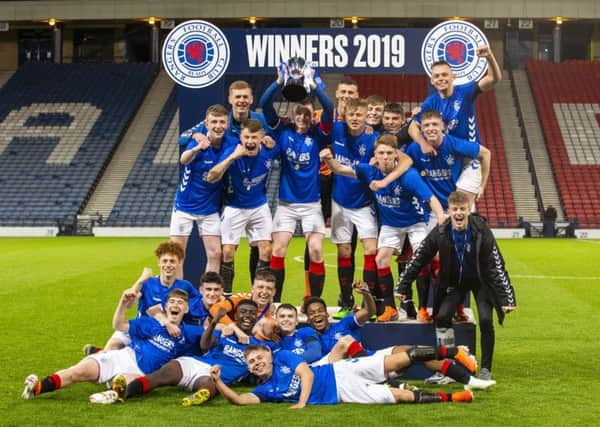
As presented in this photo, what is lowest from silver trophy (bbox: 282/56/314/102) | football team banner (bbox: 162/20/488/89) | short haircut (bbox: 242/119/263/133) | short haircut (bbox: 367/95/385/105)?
short haircut (bbox: 242/119/263/133)

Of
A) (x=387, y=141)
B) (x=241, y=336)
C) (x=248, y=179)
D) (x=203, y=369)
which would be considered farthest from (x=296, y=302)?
(x=203, y=369)

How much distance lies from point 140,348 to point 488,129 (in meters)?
29.7

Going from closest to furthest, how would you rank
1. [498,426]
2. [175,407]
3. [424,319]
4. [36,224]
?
[498,426] < [175,407] < [424,319] < [36,224]

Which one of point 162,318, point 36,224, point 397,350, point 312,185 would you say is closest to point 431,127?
point 312,185

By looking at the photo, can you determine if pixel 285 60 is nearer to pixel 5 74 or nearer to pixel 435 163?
pixel 435 163

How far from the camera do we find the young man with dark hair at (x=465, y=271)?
7816 mm

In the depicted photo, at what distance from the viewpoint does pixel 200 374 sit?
7.56 m

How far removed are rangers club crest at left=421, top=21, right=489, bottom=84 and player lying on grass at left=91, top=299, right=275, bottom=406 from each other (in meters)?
3.18

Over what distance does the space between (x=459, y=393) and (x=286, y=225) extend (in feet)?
9.50

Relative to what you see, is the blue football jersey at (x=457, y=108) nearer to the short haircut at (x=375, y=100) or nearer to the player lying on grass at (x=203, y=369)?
the short haircut at (x=375, y=100)

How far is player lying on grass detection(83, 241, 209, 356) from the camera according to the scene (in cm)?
791

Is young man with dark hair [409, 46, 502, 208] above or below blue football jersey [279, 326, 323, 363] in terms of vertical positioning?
above

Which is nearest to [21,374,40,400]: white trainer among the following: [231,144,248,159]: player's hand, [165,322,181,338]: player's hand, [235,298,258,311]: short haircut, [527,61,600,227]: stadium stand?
[165,322,181,338]: player's hand

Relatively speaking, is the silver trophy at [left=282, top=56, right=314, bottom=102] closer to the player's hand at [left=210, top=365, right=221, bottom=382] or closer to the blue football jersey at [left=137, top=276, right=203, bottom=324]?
the blue football jersey at [left=137, top=276, right=203, bottom=324]
